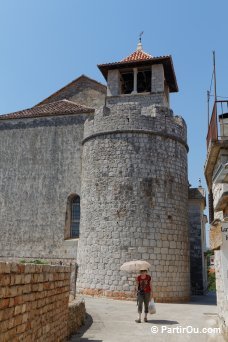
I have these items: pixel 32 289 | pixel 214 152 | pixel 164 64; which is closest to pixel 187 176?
pixel 164 64

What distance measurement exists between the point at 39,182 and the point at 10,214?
1.99 meters

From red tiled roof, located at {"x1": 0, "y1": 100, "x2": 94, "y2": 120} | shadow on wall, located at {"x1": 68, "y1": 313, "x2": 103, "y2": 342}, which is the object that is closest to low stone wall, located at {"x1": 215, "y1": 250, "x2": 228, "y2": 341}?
shadow on wall, located at {"x1": 68, "y1": 313, "x2": 103, "y2": 342}

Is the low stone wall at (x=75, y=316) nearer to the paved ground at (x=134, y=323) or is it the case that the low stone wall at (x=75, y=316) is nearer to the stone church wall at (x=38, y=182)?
the paved ground at (x=134, y=323)

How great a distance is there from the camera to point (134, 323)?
8.75 metres

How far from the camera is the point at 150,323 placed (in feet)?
29.1

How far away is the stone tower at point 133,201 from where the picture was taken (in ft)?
43.9

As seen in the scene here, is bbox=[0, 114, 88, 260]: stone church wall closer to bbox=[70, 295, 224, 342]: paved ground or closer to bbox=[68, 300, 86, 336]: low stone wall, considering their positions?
bbox=[70, 295, 224, 342]: paved ground

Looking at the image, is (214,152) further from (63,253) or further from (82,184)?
(63,253)

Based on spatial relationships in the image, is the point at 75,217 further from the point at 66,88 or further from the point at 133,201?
the point at 66,88

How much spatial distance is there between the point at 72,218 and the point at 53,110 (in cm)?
550

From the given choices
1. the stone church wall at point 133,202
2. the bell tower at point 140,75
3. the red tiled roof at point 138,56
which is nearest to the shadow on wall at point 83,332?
the stone church wall at point 133,202

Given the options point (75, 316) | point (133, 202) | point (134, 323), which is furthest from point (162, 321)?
point (133, 202)

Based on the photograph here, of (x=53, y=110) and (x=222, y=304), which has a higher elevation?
(x=53, y=110)

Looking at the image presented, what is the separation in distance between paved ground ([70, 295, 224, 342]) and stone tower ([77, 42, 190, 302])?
1305 mm
